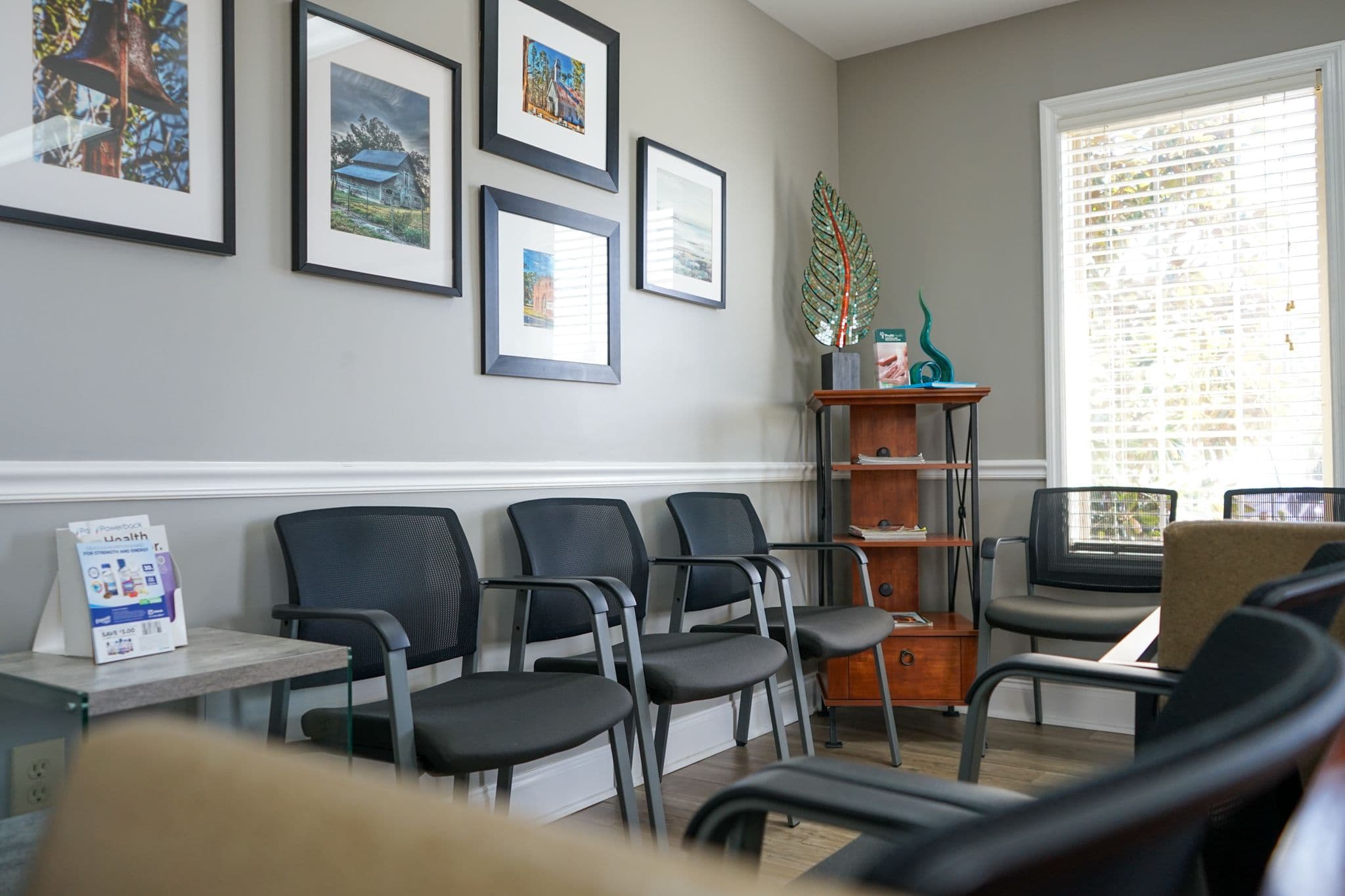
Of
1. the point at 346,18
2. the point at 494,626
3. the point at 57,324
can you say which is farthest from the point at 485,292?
the point at 57,324

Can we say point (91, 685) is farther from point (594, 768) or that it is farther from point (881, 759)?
point (881, 759)

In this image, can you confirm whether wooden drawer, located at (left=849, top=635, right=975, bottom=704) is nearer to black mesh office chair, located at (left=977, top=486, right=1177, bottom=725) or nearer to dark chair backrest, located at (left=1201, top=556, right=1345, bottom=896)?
black mesh office chair, located at (left=977, top=486, right=1177, bottom=725)

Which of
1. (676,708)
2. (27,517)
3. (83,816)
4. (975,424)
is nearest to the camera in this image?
(83,816)

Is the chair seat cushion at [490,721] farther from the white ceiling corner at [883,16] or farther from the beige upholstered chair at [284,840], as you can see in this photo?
the white ceiling corner at [883,16]

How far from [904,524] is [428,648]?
225cm

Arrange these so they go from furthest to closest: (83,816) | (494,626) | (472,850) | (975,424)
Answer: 1. (975,424)
2. (494,626)
3. (83,816)
4. (472,850)

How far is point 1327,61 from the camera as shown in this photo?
332 cm

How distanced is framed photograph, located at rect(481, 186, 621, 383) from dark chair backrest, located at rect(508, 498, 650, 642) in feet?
1.27

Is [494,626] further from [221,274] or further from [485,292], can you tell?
[221,274]

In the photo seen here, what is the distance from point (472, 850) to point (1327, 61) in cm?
405

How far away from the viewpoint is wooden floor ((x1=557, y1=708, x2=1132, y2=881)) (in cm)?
254

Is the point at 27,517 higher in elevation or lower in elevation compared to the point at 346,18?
lower

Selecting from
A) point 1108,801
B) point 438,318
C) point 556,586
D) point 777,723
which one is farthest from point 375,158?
point 1108,801

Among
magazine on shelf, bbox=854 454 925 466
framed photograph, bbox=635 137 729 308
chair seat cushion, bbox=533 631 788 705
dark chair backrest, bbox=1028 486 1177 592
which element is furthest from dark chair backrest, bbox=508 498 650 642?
dark chair backrest, bbox=1028 486 1177 592
